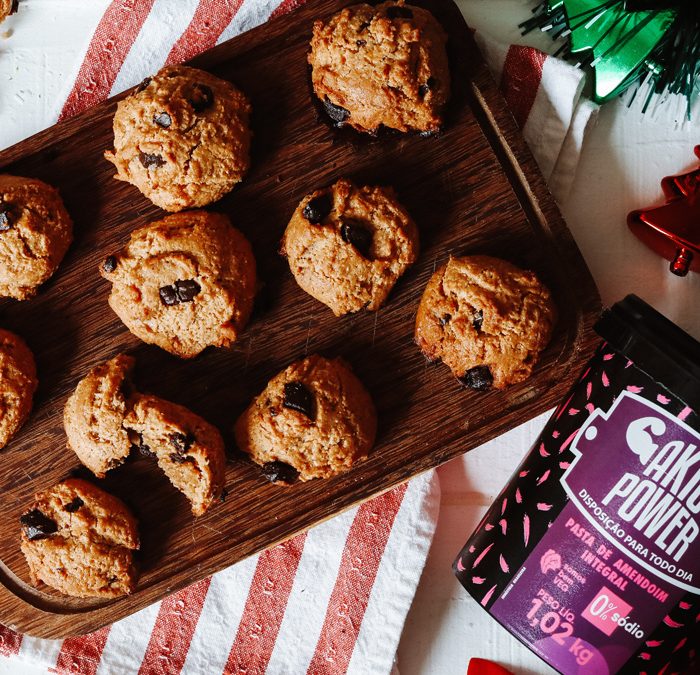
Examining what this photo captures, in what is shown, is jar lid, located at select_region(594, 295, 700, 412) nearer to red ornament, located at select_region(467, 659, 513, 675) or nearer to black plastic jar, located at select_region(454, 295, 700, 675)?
black plastic jar, located at select_region(454, 295, 700, 675)

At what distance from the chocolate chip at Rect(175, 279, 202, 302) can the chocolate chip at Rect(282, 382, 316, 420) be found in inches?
13.6

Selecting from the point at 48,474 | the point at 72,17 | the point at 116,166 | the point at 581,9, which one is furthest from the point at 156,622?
the point at 581,9

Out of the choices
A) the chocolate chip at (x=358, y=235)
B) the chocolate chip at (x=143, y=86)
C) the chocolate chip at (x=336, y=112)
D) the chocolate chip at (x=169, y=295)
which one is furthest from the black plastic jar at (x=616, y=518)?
the chocolate chip at (x=143, y=86)

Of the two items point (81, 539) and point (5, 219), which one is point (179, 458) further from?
point (5, 219)

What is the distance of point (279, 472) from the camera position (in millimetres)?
1957

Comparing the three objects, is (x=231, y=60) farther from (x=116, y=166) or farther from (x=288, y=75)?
(x=116, y=166)

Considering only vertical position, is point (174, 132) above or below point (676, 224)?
above

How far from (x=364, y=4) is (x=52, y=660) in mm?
2114

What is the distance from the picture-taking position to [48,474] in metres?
2.11

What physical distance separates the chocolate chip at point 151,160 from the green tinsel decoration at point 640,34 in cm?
107

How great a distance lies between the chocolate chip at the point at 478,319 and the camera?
6.09 ft

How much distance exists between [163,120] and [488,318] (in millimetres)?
975

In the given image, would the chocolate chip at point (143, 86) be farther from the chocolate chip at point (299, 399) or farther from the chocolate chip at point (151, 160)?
the chocolate chip at point (299, 399)

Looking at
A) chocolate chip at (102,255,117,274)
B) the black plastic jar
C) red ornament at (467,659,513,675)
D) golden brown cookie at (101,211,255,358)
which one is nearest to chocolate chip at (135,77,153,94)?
golden brown cookie at (101,211,255,358)
